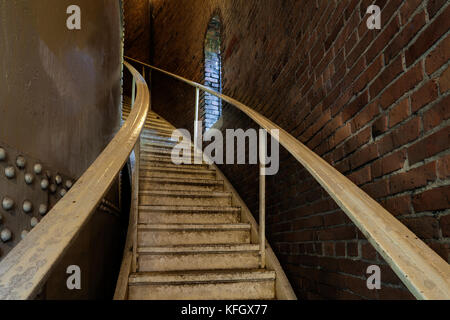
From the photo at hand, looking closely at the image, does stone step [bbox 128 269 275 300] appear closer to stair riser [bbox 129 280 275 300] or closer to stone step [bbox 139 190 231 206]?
stair riser [bbox 129 280 275 300]

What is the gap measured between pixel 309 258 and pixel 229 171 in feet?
5.71

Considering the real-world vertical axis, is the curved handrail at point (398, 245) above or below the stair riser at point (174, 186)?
below

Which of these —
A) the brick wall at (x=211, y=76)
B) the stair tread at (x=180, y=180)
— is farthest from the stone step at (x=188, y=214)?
the brick wall at (x=211, y=76)

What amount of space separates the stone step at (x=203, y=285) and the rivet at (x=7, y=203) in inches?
37.6

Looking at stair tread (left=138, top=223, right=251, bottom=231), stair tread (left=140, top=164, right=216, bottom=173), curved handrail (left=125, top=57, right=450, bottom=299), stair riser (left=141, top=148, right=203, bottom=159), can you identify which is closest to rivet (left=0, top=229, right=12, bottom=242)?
curved handrail (left=125, top=57, right=450, bottom=299)

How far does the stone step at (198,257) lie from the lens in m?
1.99

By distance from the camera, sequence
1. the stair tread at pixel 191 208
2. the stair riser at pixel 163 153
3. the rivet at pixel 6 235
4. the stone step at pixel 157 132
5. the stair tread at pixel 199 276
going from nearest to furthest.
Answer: the rivet at pixel 6 235, the stair tread at pixel 199 276, the stair tread at pixel 191 208, the stair riser at pixel 163 153, the stone step at pixel 157 132

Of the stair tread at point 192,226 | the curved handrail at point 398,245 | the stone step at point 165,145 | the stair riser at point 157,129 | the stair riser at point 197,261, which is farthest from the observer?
the stair riser at point 157,129

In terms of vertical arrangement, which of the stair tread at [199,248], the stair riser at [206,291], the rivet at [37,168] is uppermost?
the rivet at [37,168]

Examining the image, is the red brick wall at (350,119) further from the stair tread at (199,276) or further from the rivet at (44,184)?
the rivet at (44,184)

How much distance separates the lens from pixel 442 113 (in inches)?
35.3
